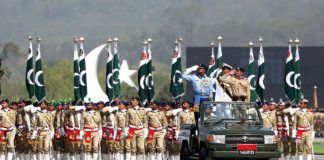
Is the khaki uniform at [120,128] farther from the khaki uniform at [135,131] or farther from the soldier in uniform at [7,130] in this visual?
the soldier in uniform at [7,130]

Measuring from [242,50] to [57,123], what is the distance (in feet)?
280

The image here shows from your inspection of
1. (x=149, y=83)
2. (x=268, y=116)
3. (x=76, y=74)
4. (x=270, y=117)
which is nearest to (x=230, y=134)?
(x=268, y=116)

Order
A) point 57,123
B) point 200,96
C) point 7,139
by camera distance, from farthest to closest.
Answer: point 57,123 < point 7,139 < point 200,96

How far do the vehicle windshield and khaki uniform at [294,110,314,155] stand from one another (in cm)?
712

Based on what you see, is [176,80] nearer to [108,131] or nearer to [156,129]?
[108,131]

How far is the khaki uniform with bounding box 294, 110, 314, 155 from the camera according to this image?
113ft

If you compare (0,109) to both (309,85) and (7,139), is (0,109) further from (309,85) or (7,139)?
(309,85)

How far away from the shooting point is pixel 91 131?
1367 inches

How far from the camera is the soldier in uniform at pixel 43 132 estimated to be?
1389 inches

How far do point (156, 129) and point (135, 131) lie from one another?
25.9 inches

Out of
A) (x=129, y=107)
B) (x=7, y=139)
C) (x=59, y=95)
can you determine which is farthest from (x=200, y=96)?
(x=59, y=95)

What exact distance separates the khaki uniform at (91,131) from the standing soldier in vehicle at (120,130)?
616 millimetres

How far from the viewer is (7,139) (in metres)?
34.6

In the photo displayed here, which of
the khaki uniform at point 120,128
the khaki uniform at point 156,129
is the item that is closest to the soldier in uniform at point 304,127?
the khaki uniform at point 156,129
